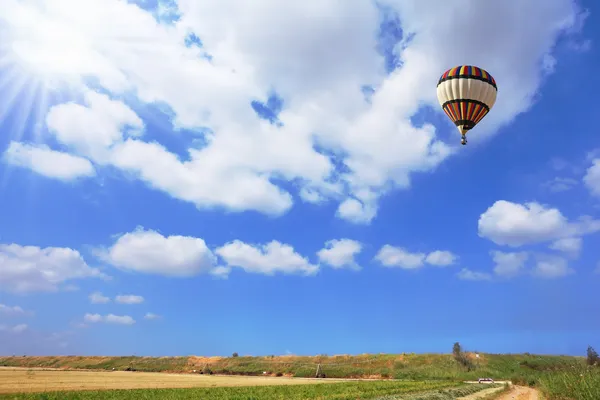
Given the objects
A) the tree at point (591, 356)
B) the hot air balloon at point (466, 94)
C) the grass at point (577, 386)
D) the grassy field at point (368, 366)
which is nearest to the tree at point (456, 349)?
the grassy field at point (368, 366)

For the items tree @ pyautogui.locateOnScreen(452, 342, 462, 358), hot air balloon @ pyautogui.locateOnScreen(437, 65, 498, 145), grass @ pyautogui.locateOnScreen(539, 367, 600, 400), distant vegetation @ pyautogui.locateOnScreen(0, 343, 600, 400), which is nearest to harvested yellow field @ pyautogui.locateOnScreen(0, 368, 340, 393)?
distant vegetation @ pyautogui.locateOnScreen(0, 343, 600, 400)

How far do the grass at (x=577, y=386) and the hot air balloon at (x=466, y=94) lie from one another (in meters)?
25.1

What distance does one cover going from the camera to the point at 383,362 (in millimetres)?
110938

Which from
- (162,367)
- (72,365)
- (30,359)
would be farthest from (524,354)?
(30,359)

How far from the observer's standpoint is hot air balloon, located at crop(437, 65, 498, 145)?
153ft

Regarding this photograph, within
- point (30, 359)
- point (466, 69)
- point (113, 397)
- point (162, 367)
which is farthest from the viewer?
point (30, 359)

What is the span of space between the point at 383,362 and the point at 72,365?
365 feet

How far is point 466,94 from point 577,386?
29265 millimetres

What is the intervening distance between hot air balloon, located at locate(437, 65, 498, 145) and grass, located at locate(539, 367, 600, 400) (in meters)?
25.1

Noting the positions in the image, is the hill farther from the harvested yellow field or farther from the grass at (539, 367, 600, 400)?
the grass at (539, 367, 600, 400)

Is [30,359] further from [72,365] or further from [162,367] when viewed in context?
[162,367]

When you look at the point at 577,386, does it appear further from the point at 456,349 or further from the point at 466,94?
the point at 456,349

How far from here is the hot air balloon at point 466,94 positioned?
4675cm

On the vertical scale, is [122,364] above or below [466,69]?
below
